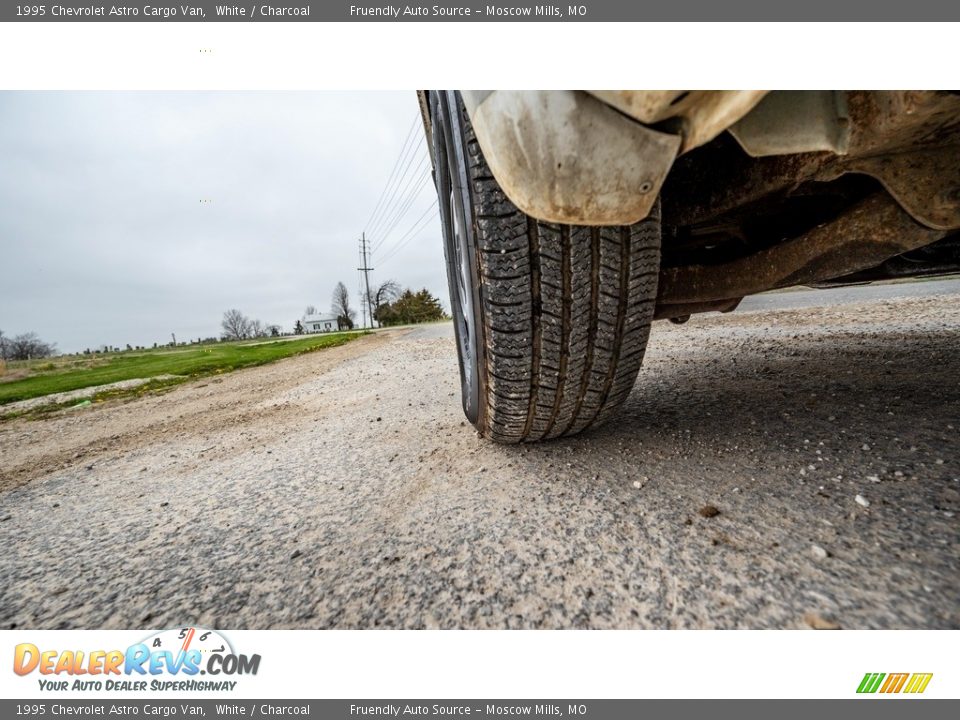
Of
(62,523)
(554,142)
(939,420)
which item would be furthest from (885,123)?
(62,523)

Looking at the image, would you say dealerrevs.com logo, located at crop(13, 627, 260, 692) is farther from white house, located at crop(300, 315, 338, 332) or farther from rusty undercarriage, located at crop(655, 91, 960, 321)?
white house, located at crop(300, 315, 338, 332)

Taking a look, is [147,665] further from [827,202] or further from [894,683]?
[827,202]

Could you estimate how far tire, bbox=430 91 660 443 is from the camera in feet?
2.66

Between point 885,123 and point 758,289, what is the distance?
624mm

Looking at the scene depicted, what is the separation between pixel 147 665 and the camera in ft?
1.97

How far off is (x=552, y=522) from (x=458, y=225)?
0.72 meters

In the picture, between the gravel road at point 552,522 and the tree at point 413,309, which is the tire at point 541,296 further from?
the tree at point 413,309

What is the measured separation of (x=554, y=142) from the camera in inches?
21.6

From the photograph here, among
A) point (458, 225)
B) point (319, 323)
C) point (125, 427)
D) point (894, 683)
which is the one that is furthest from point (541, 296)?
point (319, 323)

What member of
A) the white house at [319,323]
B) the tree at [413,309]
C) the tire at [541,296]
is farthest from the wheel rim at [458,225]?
the white house at [319,323]

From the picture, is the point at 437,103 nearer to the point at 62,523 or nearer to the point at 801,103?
the point at 801,103

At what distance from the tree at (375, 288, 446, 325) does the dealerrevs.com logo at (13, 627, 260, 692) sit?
33392mm

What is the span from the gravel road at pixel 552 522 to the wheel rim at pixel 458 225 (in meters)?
0.31

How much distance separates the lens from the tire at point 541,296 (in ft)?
2.66
